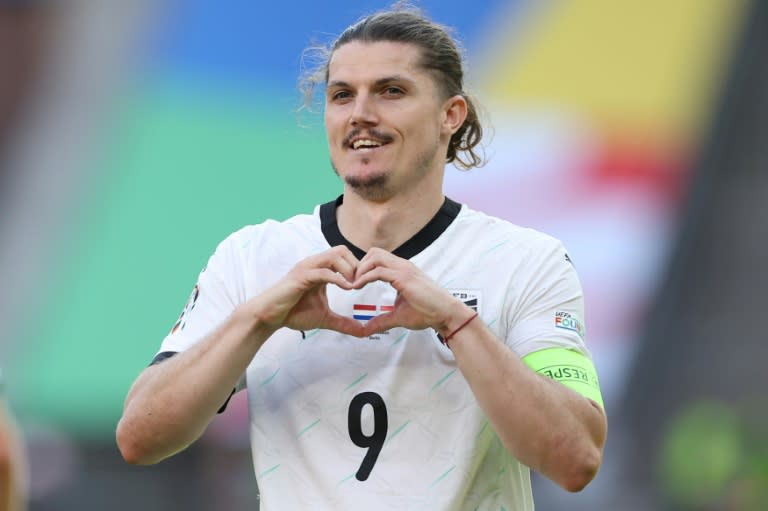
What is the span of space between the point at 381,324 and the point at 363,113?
2.01 feet

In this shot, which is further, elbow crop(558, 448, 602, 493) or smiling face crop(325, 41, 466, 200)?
smiling face crop(325, 41, 466, 200)

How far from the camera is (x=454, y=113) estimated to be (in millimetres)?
4141

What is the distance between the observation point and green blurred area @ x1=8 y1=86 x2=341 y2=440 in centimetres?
1356

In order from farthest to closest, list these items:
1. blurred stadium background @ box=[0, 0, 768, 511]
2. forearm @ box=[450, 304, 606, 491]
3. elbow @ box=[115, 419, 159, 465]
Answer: blurred stadium background @ box=[0, 0, 768, 511]
elbow @ box=[115, 419, 159, 465]
forearm @ box=[450, 304, 606, 491]

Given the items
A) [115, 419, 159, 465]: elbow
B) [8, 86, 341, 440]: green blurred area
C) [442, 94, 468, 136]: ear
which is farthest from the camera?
[8, 86, 341, 440]: green blurred area

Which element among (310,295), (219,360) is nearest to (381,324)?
(310,295)

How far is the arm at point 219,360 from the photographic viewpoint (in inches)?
138

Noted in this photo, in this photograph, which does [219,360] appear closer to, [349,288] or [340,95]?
[349,288]

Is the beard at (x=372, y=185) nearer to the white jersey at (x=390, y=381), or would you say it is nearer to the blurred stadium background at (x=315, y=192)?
the white jersey at (x=390, y=381)

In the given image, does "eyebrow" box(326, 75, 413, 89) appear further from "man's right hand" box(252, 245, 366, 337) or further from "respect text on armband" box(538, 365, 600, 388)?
"respect text on armband" box(538, 365, 600, 388)

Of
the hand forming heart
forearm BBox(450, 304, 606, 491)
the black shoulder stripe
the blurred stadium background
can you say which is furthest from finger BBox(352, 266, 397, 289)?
the blurred stadium background

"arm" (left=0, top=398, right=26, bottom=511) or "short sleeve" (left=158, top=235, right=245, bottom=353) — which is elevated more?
"short sleeve" (left=158, top=235, right=245, bottom=353)

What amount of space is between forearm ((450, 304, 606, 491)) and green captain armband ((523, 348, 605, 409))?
0.09m

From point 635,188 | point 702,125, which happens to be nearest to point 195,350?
point 635,188
